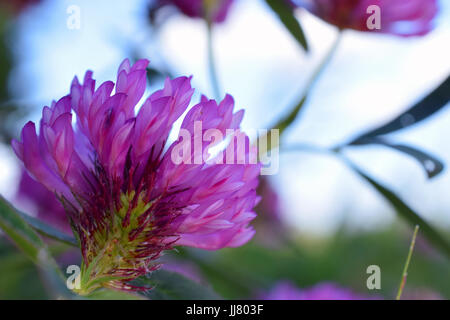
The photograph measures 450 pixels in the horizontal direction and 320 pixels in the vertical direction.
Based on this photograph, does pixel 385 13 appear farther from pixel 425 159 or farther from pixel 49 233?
pixel 49 233

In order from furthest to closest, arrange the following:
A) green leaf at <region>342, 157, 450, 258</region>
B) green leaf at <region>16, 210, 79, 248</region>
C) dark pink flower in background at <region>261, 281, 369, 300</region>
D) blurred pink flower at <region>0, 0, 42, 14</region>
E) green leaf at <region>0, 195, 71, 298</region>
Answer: blurred pink flower at <region>0, 0, 42, 14</region>
dark pink flower in background at <region>261, 281, 369, 300</region>
green leaf at <region>342, 157, 450, 258</region>
green leaf at <region>16, 210, 79, 248</region>
green leaf at <region>0, 195, 71, 298</region>

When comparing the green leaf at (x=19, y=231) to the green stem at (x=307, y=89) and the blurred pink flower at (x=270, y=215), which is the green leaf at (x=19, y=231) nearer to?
the green stem at (x=307, y=89)

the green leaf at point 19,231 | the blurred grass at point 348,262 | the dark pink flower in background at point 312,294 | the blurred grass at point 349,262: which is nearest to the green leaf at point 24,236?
the green leaf at point 19,231

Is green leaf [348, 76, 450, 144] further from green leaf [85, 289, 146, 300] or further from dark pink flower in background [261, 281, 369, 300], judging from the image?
green leaf [85, 289, 146, 300]

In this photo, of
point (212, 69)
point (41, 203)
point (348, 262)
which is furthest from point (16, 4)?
point (348, 262)

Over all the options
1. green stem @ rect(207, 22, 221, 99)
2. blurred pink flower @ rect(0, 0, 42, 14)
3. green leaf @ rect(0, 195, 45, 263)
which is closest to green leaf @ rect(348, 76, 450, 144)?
green stem @ rect(207, 22, 221, 99)

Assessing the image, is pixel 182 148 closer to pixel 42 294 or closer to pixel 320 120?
pixel 42 294
